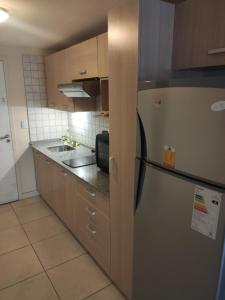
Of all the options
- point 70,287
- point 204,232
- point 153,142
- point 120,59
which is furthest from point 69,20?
point 70,287

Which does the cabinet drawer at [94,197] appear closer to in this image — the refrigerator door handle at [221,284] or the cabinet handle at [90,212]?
the cabinet handle at [90,212]

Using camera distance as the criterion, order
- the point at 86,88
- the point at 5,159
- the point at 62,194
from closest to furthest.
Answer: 1. the point at 86,88
2. the point at 62,194
3. the point at 5,159

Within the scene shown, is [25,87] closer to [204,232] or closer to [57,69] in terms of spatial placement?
[57,69]

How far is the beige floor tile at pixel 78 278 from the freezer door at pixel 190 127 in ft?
4.65

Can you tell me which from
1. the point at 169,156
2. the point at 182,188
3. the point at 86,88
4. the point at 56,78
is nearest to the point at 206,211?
the point at 182,188

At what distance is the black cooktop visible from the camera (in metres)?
2.44

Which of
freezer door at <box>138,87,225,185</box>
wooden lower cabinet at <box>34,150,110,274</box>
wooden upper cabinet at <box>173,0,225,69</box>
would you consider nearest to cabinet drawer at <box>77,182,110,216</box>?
wooden lower cabinet at <box>34,150,110,274</box>

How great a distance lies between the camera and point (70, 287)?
1.95 m

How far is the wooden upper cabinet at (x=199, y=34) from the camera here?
112 cm

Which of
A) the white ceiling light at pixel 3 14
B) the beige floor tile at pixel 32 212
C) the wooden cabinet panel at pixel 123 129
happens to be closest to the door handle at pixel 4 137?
the beige floor tile at pixel 32 212

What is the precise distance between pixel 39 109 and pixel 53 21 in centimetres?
161

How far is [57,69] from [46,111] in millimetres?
815

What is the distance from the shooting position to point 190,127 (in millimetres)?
1012

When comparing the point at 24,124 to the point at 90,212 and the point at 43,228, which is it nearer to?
the point at 43,228
